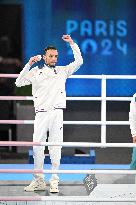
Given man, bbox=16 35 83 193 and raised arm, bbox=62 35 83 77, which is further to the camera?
raised arm, bbox=62 35 83 77

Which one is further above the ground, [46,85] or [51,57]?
[51,57]

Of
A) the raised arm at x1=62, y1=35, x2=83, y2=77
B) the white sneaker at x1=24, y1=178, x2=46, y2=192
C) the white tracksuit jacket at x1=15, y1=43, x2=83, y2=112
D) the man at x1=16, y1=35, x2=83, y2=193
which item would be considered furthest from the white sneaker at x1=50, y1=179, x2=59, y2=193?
the raised arm at x1=62, y1=35, x2=83, y2=77

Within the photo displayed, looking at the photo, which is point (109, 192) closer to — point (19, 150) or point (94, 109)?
point (19, 150)

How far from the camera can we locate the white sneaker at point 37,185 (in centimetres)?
779

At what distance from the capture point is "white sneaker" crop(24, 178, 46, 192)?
7.79 m

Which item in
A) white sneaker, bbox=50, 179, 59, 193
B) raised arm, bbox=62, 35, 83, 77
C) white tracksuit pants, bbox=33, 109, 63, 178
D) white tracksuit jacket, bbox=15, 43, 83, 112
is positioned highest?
raised arm, bbox=62, 35, 83, 77

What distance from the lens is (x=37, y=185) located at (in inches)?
308

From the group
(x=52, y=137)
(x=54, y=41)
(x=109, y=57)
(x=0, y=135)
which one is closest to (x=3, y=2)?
(x=54, y=41)

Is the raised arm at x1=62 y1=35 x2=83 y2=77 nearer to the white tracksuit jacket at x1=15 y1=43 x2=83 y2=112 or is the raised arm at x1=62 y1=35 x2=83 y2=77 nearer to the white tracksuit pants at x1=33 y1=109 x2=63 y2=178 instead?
the white tracksuit jacket at x1=15 y1=43 x2=83 y2=112

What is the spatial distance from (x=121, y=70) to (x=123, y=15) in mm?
1296

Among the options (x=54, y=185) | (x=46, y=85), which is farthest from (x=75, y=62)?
(x=54, y=185)

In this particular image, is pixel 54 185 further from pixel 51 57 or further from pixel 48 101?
pixel 51 57

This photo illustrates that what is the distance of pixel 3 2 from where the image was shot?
16594 mm

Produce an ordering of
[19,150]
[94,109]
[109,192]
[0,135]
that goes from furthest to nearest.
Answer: [94,109] → [0,135] → [19,150] → [109,192]
